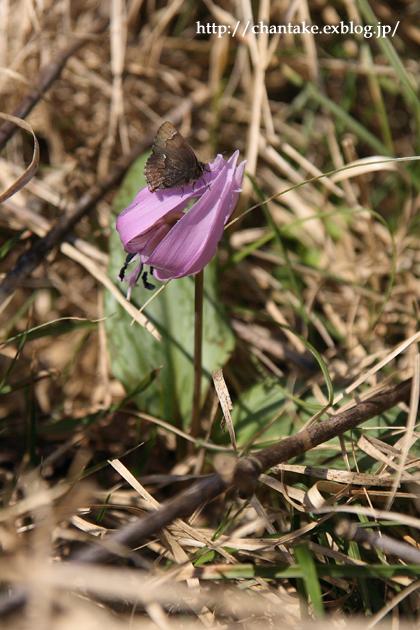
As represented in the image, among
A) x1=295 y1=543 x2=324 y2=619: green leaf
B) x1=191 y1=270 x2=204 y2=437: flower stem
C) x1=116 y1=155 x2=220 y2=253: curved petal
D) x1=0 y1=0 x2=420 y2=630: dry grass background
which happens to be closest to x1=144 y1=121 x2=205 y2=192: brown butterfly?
x1=116 y1=155 x2=220 y2=253: curved petal

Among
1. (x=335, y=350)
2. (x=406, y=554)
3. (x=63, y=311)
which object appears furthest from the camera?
(x=63, y=311)

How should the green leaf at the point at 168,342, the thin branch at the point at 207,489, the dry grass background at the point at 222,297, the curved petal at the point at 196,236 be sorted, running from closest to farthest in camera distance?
the thin branch at the point at 207,489 → the curved petal at the point at 196,236 → the dry grass background at the point at 222,297 → the green leaf at the point at 168,342

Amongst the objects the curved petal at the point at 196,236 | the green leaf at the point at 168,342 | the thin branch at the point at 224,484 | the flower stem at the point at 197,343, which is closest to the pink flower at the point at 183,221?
the curved petal at the point at 196,236

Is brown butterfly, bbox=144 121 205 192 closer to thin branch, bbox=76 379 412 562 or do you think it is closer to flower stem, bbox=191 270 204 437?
flower stem, bbox=191 270 204 437

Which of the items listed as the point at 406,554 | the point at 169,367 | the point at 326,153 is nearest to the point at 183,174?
the point at 169,367

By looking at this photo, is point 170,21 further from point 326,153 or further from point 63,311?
point 63,311

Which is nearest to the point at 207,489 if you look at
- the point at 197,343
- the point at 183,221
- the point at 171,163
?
the point at 197,343

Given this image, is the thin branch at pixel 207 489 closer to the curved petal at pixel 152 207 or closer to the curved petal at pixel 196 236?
the curved petal at pixel 196 236

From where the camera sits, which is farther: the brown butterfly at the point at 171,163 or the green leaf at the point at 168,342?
the green leaf at the point at 168,342
